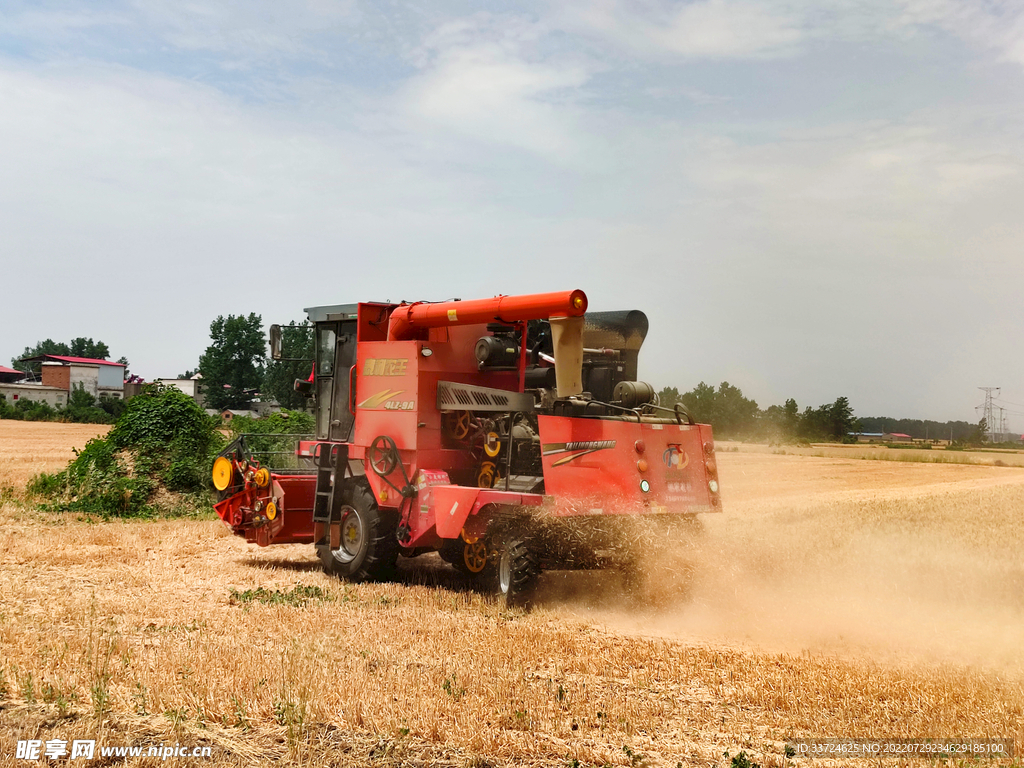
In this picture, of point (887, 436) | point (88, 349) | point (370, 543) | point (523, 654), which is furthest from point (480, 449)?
point (88, 349)

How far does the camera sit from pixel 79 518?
580 inches

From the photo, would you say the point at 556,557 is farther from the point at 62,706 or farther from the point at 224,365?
the point at 224,365

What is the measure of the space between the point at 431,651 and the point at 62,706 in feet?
7.74

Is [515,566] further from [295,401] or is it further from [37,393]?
[37,393]

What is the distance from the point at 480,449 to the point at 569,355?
1.85 metres

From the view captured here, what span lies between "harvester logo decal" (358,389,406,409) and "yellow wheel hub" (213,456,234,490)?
242cm

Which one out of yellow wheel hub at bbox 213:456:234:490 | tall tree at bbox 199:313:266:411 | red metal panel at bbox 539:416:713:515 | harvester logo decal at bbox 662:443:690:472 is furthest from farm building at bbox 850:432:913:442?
red metal panel at bbox 539:416:713:515

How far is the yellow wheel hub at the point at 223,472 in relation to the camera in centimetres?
1130

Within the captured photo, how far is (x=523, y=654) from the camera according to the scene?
20.7 ft

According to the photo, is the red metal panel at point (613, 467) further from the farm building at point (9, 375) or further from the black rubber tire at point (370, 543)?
the farm building at point (9, 375)

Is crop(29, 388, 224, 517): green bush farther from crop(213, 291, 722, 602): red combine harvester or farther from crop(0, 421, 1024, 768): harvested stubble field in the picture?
crop(213, 291, 722, 602): red combine harvester

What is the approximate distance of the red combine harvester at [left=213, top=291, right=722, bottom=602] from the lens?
786 cm

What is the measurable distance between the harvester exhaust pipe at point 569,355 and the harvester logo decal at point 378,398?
2066 mm

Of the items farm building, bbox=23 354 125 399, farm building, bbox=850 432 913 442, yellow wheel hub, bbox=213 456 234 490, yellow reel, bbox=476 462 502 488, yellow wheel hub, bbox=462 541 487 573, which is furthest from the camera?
farm building, bbox=23 354 125 399
